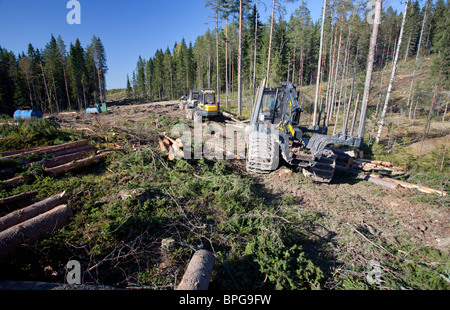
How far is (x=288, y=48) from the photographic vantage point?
120 ft

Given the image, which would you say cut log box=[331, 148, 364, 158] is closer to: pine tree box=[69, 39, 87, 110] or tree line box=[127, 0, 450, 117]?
tree line box=[127, 0, 450, 117]

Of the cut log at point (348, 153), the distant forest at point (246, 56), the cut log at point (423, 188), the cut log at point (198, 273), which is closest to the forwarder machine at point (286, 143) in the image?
the cut log at point (348, 153)

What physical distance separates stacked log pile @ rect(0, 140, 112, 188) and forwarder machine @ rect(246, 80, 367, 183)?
18.9 ft

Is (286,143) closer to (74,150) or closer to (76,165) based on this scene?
(76,165)

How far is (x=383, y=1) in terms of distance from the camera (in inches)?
336

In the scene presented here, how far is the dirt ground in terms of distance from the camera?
4.45 m

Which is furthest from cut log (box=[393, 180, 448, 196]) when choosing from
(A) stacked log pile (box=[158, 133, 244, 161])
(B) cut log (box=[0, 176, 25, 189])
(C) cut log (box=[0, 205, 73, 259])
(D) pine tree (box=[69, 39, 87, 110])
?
(D) pine tree (box=[69, 39, 87, 110])

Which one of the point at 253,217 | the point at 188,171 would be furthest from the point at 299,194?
the point at 188,171

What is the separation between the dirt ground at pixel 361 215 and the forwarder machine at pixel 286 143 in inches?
26.0

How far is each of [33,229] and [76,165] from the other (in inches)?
158

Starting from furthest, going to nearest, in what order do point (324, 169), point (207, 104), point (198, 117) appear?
point (198, 117)
point (207, 104)
point (324, 169)

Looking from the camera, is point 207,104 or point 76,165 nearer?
point 76,165

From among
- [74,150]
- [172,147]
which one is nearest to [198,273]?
[172,147]

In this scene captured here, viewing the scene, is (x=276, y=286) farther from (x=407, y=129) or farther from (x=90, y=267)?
(x=407, y=129)
